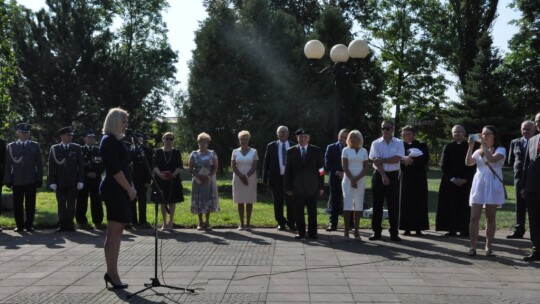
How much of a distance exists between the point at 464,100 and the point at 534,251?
102 ft

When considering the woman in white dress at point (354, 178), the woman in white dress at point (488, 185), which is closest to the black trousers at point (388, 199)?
the woman in white dress at point (354, 178)

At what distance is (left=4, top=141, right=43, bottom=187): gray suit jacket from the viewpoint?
1254cm

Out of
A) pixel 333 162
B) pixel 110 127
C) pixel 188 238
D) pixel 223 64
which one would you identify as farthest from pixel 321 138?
pixel 110 127

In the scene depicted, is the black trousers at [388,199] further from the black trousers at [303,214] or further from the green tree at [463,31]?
the green tree at [463,31]

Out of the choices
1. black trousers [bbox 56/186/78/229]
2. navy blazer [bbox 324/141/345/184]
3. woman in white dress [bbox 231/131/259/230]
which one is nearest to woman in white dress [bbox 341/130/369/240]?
navy blazer [bbox 324/141/345/184]

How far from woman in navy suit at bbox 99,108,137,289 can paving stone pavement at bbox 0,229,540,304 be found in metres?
0.44

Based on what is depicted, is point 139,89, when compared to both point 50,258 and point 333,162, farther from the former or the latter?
point 50,258

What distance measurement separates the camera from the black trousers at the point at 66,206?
12484 millimetres

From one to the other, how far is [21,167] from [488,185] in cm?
886

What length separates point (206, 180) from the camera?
1261 cm

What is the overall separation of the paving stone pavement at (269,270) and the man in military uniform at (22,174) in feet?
2.72

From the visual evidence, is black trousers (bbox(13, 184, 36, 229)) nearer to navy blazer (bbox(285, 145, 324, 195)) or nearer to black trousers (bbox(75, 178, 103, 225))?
black trousers (bbox(75, 178, 103, 225))

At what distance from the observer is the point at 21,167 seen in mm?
12539

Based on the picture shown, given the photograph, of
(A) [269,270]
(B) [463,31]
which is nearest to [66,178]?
(A) [269,270]
